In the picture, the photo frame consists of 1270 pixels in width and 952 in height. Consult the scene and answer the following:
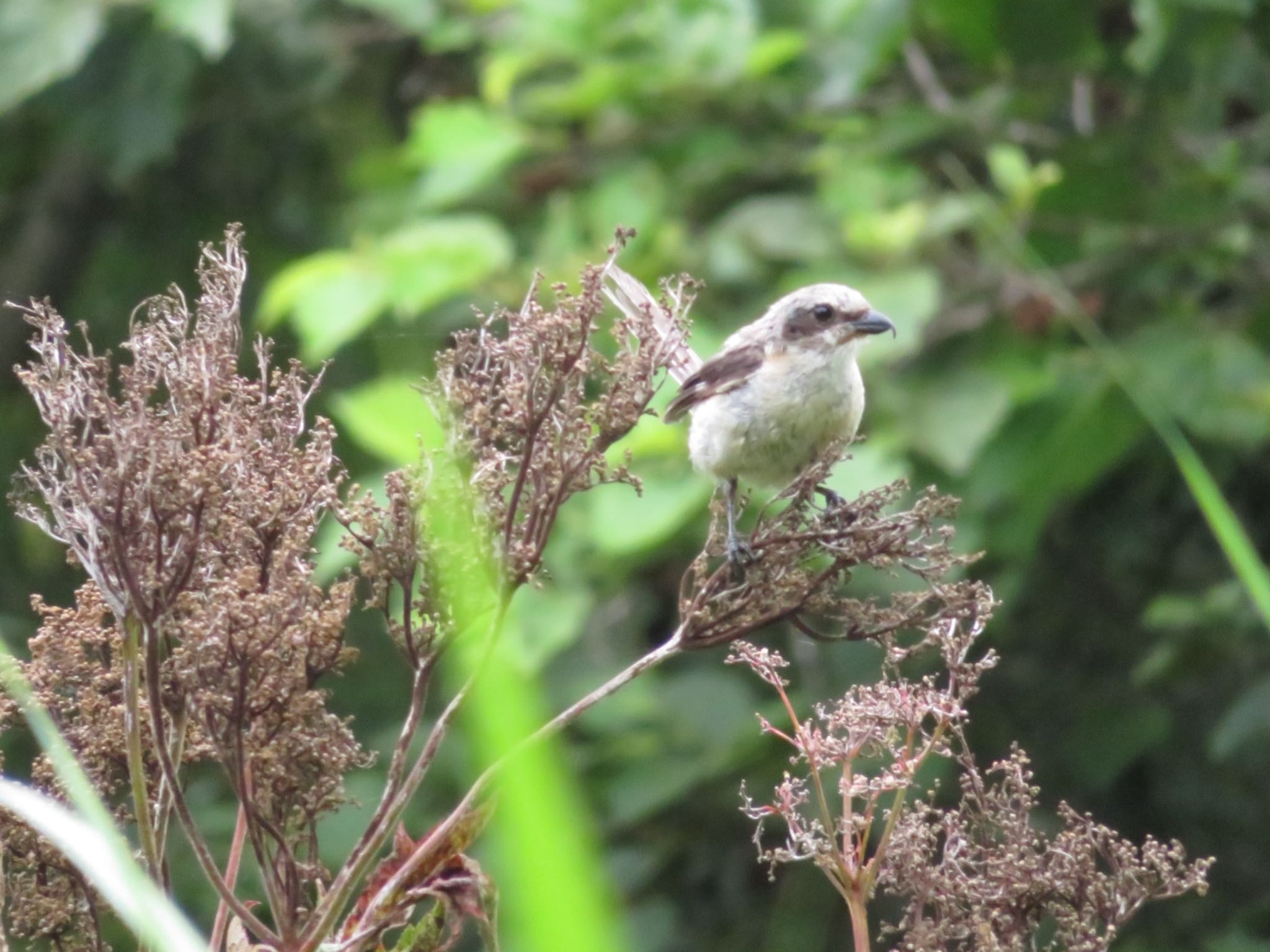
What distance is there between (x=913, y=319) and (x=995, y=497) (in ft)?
2.64

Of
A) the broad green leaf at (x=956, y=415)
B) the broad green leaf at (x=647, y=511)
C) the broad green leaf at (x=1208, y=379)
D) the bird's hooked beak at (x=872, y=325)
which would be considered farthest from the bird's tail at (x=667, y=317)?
the broad green leaf at (x=1208, y=379)

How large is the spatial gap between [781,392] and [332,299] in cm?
215

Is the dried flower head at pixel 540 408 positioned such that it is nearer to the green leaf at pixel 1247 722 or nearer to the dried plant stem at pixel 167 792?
the dried plant stem at pixel 167 792

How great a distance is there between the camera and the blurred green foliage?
18.1 ft

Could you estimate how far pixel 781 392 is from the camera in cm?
393

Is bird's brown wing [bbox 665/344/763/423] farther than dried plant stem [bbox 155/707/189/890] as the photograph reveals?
Yes

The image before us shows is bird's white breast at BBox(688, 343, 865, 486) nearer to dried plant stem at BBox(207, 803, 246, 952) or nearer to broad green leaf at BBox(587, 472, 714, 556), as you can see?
broad green leaf at BBox(587, 472, 714, 556)

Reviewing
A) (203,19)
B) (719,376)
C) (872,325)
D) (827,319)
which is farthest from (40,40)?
(872,325)

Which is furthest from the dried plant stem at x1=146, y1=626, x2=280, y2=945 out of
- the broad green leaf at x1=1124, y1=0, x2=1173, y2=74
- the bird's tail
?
the broad green leaf at x1=1124, y1=0, x2=1173, y2=74

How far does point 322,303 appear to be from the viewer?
5543mm

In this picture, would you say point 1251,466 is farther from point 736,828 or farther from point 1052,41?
point 736,828

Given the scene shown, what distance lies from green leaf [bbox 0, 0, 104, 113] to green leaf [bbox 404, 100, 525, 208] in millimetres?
1177

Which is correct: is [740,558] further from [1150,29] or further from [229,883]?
[1150,29]

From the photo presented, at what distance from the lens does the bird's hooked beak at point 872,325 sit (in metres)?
4.08
